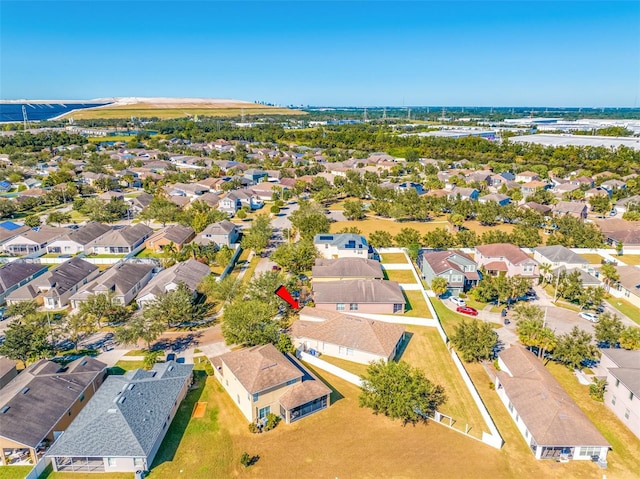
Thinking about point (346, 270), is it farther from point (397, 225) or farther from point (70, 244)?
point (70, 244)

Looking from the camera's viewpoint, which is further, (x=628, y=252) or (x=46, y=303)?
(x=628, y=252)

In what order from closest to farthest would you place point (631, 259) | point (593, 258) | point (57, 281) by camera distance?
point (57, 281) → point (593, 258) → point (631, 259)

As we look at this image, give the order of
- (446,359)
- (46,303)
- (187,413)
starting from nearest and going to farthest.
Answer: (187,413) → (446,359) → (46,303)

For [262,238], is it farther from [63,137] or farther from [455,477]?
[63,137]

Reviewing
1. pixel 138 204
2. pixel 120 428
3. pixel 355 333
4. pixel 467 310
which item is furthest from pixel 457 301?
pixel 138 204

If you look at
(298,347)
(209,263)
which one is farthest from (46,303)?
(298,347)

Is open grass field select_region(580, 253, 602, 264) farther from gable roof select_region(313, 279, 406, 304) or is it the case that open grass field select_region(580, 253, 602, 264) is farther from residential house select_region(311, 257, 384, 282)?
gable roof select_region(313, 279, 406, 304)

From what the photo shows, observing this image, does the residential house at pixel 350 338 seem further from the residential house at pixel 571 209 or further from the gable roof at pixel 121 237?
the residential house at pixel 571 209
